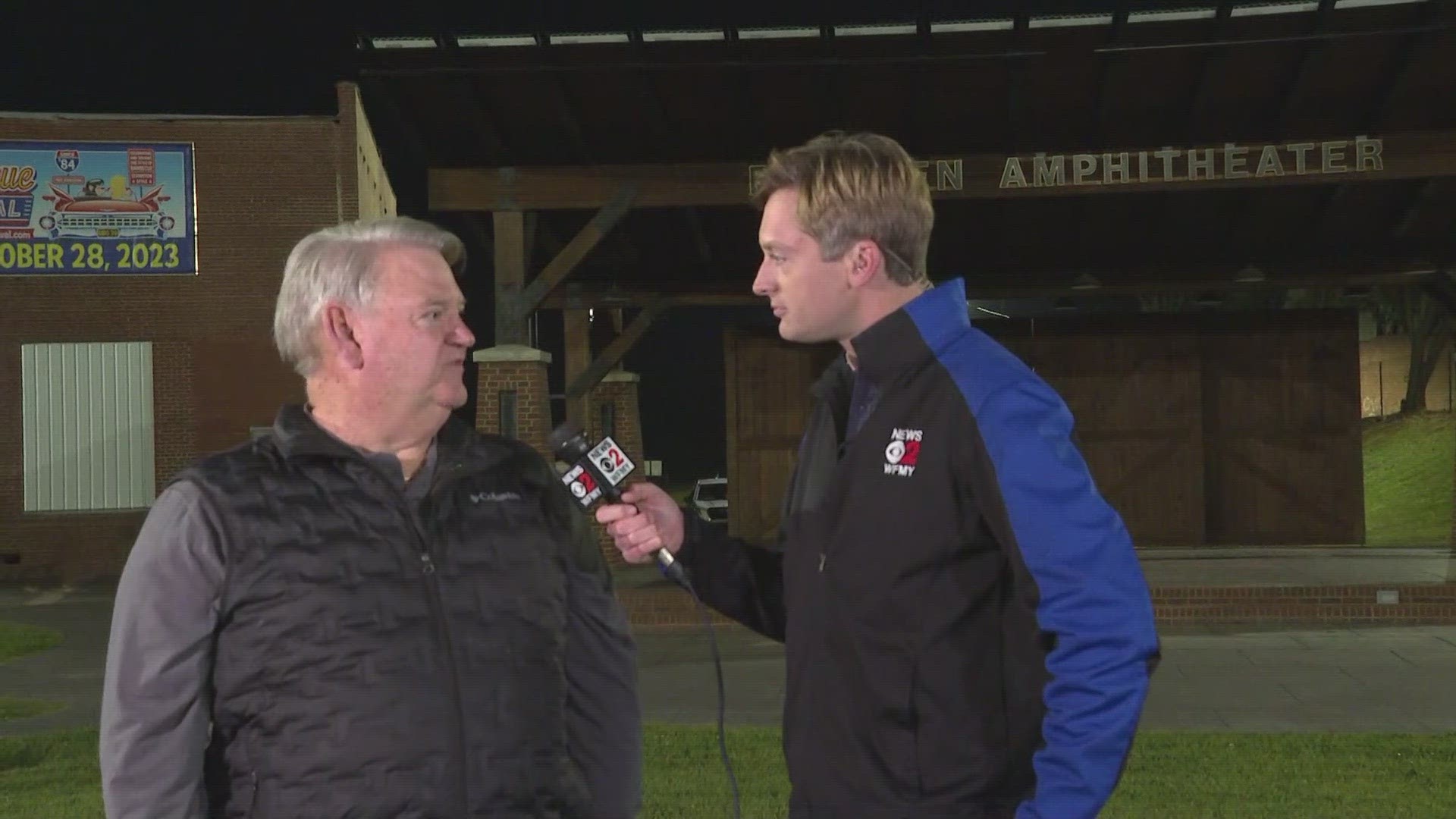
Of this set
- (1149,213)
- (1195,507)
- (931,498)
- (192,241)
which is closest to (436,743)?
(931,498)

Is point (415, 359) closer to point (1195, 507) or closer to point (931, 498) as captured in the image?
point (931, 498)

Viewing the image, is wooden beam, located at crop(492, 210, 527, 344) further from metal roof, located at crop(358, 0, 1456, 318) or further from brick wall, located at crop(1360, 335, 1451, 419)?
brick wall, located at crop(1360, 335, 1451, 419)

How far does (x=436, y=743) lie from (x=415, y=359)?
0.65 m

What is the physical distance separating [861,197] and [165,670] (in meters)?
1.39

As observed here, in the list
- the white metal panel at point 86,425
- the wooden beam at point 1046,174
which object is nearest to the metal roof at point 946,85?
the wooden beam at point 1046,174

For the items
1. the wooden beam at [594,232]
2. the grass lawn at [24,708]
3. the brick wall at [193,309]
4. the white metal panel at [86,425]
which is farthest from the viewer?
the white metal panel at [86,425]

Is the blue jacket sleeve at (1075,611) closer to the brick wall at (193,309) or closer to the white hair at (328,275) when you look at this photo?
the white hair at (328,275)

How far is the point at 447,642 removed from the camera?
265 centimetres

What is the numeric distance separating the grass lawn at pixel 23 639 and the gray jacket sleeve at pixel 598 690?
45.8ft

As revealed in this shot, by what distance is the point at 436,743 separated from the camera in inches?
102

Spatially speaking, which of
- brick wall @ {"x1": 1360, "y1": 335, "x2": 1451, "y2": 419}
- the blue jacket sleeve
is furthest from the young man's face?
brick wall @ {"x1": 1360, "y1": 335, "x2": 1451, "y2": 419}

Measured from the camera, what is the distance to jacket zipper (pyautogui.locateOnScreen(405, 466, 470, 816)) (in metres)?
2.61

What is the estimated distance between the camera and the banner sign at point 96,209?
25594 millimetres

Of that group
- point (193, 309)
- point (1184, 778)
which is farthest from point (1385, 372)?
point (1184, 778)
